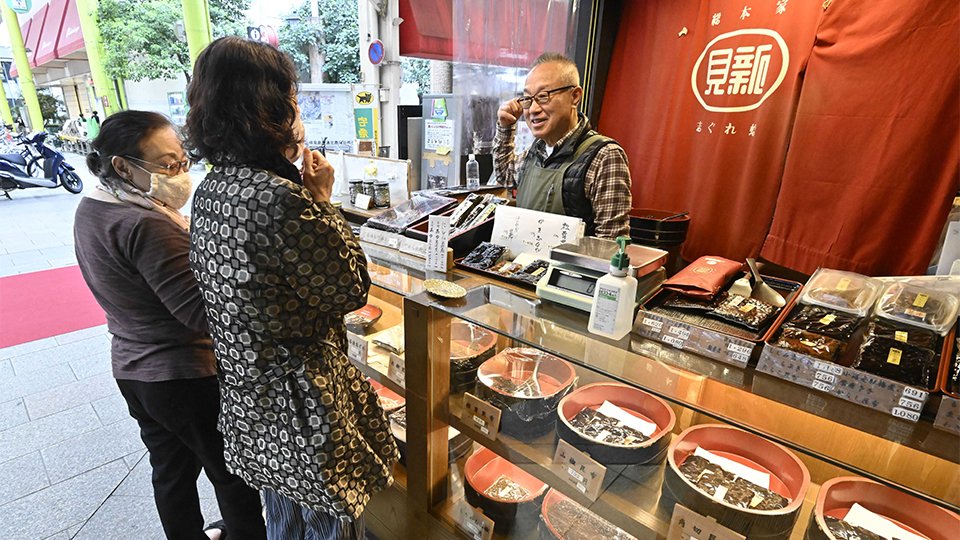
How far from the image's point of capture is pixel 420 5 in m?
4.75

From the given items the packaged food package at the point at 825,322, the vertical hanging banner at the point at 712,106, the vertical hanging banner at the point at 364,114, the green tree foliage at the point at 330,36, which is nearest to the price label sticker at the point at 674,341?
the packaged food package at the point at 825,322

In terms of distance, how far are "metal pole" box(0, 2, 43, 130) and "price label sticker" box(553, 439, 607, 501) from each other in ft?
32.2

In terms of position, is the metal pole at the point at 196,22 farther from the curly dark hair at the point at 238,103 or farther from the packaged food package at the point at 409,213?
the curly dark hair at the point at 238,103

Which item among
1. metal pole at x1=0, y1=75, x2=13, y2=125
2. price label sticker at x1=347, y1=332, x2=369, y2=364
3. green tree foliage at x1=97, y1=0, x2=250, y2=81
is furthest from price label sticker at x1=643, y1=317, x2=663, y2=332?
metal pole at x1=0, y1=75, x2=13, y2=125

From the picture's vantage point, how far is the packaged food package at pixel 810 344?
35.8 inches

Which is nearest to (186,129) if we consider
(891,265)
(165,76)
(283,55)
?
(283,55)

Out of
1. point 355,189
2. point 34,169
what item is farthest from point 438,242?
point 34,169

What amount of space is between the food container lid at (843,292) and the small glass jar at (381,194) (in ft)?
5.99

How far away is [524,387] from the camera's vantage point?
148cm

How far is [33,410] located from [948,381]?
4090 millimetres

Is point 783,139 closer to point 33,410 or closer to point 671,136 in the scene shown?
point 671,136

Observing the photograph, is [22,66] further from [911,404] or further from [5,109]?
[911,404]

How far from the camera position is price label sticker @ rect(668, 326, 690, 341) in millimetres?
1053

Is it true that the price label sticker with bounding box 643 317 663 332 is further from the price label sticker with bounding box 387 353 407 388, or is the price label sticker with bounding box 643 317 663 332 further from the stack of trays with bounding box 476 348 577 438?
the price label sticker with bounding box 387 353 407 388
